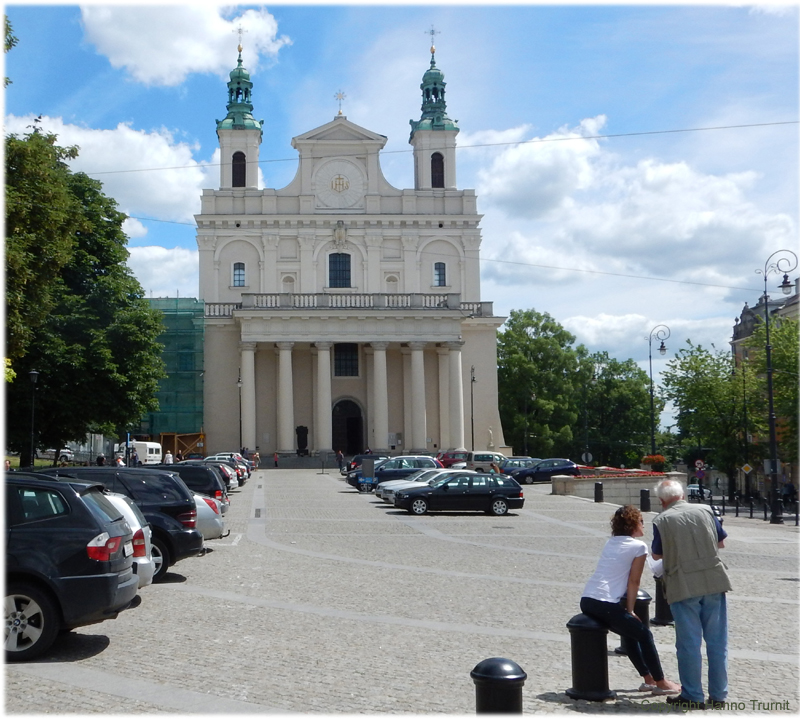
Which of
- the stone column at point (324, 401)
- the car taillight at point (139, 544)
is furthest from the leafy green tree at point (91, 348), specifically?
the car taillight at point (139, 544)

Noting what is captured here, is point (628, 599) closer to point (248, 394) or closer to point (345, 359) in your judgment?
point (248, 394)

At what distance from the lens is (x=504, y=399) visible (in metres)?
84.1

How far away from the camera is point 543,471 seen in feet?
163

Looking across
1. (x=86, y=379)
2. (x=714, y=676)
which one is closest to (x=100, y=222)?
(x=86, y=379)

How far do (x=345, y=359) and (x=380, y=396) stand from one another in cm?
563

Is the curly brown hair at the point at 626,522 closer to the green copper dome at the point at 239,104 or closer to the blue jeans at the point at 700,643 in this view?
the blue jeans at the point at 700,643

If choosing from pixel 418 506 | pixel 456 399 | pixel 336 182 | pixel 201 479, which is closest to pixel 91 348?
pixel 418 506

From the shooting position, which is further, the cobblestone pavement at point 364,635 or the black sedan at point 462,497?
the black sedan at point 462,497

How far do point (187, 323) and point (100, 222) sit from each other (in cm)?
2830

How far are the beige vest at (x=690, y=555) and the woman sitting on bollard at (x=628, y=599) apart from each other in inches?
13.4

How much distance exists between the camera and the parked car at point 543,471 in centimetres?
4931

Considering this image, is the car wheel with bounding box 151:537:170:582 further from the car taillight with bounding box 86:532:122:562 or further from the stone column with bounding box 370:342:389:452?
the stone column with bounding box 370:342:389:452

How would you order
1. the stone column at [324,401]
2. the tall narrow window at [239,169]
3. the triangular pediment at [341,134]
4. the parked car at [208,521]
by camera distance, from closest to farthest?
the parked car at [208,521] → the stone column at [324,401] → the triangular pediment at [341,134] → the tall narrow window at [239,169]

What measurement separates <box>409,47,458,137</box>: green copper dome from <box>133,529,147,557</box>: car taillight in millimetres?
65657
